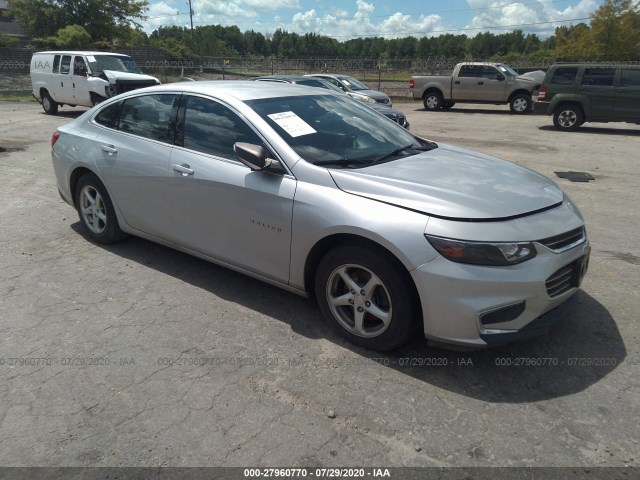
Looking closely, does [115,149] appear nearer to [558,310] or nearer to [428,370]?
[428,370]

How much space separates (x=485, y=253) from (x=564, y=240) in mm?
614

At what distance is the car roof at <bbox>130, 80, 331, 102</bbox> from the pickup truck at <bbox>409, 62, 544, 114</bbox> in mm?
17984

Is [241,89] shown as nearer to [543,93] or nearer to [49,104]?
[543,93]

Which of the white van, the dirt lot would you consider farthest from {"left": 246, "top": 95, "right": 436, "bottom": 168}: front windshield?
the white van

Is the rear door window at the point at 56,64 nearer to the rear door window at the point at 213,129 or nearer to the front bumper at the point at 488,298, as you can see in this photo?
the rear door window at the point at 213,129

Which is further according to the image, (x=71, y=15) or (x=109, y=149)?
(x=71, y=15)

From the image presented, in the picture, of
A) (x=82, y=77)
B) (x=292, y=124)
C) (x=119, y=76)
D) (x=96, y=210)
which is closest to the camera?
(x=292, y=124)

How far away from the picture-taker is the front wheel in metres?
21.4

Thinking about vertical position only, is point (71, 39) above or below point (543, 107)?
above

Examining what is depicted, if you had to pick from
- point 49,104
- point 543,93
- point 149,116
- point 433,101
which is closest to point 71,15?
point 49,104

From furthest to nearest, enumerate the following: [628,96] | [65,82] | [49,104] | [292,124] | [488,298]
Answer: [49,104], [65,82], [628,96], [292,124], [488,298]

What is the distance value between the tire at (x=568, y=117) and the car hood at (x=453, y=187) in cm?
1288

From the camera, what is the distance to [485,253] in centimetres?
270

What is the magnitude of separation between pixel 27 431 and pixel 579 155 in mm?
11337
